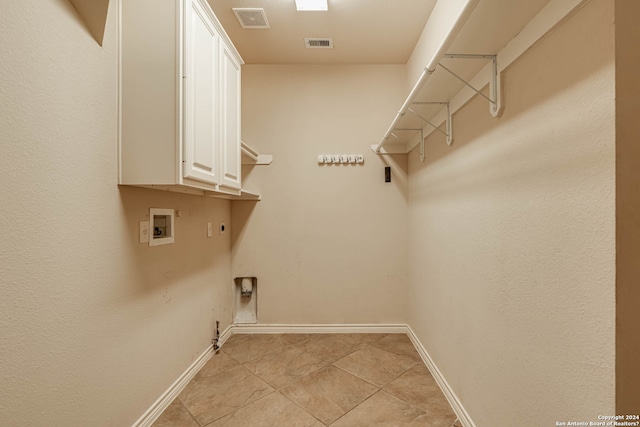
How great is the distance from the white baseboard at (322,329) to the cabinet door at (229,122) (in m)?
1.52

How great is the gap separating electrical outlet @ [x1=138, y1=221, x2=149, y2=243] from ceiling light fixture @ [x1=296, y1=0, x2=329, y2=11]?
1783 millimetres

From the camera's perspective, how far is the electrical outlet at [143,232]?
1.43 m

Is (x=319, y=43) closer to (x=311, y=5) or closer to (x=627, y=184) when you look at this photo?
(x=311, y=5)

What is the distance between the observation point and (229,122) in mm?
1798

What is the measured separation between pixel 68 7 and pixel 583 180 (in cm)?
191

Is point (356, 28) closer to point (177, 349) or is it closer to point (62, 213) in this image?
point (62, 213)

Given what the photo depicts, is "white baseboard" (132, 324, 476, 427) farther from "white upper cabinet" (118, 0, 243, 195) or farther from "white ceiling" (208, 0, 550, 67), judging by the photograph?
"white ceiling" (208, 0, 550, 67)

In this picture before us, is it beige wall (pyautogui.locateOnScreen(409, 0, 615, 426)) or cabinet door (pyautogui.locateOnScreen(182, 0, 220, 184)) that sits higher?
cabinet door (pyautogui.locateOnScreen(182, 0, 220, 184))

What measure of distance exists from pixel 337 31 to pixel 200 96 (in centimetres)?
140

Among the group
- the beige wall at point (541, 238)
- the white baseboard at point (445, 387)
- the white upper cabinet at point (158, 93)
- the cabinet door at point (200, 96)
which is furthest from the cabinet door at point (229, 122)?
the white baseboard at point (445, 387)

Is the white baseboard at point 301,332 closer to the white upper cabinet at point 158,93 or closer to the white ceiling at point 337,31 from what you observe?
the white upper cabinet at point 158,93

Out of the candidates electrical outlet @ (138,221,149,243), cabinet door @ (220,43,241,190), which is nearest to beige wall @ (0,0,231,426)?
electrical outlet @ (138,221,149,243)

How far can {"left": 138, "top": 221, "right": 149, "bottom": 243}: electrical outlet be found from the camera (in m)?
1.43

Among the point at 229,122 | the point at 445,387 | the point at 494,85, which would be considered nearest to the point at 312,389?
the point at 445,387
